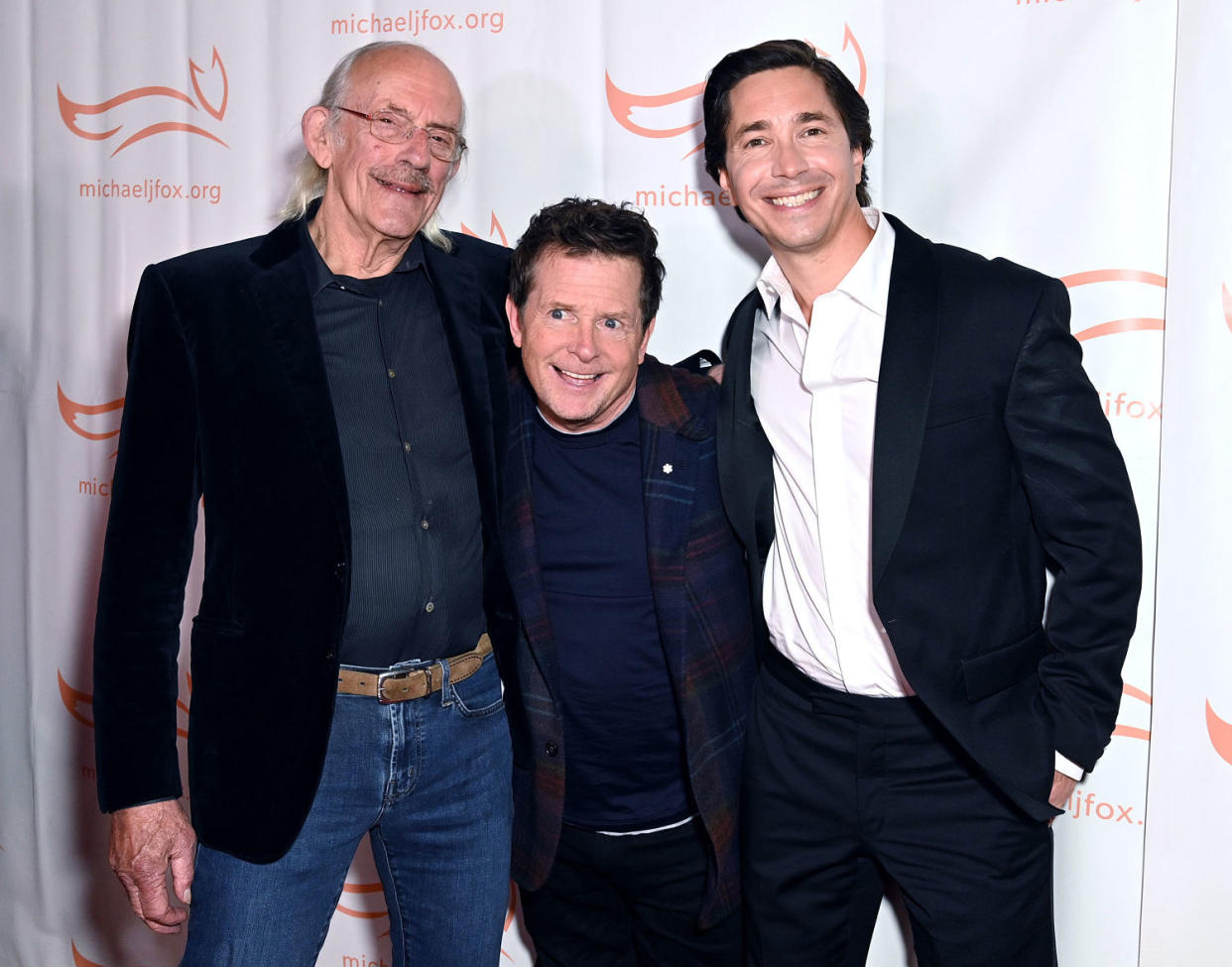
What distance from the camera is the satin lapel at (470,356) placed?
1.96 meters

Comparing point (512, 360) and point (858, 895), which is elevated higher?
point (512, 360)

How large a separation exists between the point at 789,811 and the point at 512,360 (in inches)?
40.7

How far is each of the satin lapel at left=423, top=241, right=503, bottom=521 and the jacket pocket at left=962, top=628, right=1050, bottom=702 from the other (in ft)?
2.82

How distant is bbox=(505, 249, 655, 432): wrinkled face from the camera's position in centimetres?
196

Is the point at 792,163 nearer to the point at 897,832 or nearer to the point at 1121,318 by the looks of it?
the point at 1121,318

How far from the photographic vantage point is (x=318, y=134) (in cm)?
202

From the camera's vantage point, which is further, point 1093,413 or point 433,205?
point 433,205

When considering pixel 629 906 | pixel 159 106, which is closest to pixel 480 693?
pixel 629 906

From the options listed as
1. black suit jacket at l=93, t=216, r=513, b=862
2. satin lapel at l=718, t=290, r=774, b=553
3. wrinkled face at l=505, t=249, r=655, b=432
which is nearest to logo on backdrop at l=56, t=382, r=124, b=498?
black suit jacket at l=93, t=216, r=513, b=862

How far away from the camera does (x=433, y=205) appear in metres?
2.01

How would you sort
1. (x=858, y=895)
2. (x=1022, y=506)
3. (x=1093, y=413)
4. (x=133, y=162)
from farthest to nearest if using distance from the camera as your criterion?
(x=133, y=162)
(x=858, y=895)
(x=1022, y=506)
(x=1093, y=413)

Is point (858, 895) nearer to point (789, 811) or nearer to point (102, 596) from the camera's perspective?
point (789, 811)

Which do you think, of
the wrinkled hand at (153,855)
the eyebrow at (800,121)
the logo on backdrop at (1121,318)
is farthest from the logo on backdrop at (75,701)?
the logo on backdrop at (1121,318)

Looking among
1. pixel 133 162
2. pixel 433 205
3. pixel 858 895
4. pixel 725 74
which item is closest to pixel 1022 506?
pixel 858 895
